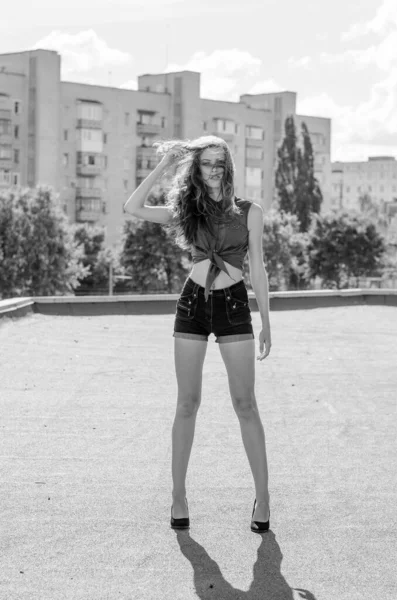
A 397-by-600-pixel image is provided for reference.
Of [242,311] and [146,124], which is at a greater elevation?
[146,124]

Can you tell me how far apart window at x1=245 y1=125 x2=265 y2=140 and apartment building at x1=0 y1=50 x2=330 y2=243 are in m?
0.11

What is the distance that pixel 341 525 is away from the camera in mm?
5457

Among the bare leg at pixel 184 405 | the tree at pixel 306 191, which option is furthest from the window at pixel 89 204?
the bare leg at pixel 184 405

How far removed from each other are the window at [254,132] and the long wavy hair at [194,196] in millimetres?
113733

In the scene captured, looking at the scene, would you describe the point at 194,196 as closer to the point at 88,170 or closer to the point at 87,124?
the point at 87,124

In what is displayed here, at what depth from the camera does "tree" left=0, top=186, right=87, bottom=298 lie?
72500 mm

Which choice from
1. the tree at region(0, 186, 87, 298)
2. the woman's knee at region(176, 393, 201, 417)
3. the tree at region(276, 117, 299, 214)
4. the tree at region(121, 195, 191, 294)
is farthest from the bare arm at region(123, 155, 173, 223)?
the tree at region(276, 117, 299, 214)

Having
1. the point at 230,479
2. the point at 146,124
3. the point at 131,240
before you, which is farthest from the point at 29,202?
the point at 230,479

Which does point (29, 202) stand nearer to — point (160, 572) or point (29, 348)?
point (29, 348)

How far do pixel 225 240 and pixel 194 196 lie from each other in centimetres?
28

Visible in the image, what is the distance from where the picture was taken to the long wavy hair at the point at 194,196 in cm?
538

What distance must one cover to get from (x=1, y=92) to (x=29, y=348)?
8650 centimetres

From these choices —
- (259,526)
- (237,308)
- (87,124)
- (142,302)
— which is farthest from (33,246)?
(259,526)

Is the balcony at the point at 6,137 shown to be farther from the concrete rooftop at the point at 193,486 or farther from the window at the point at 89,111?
the concrete rooftop at the point at 193,486
